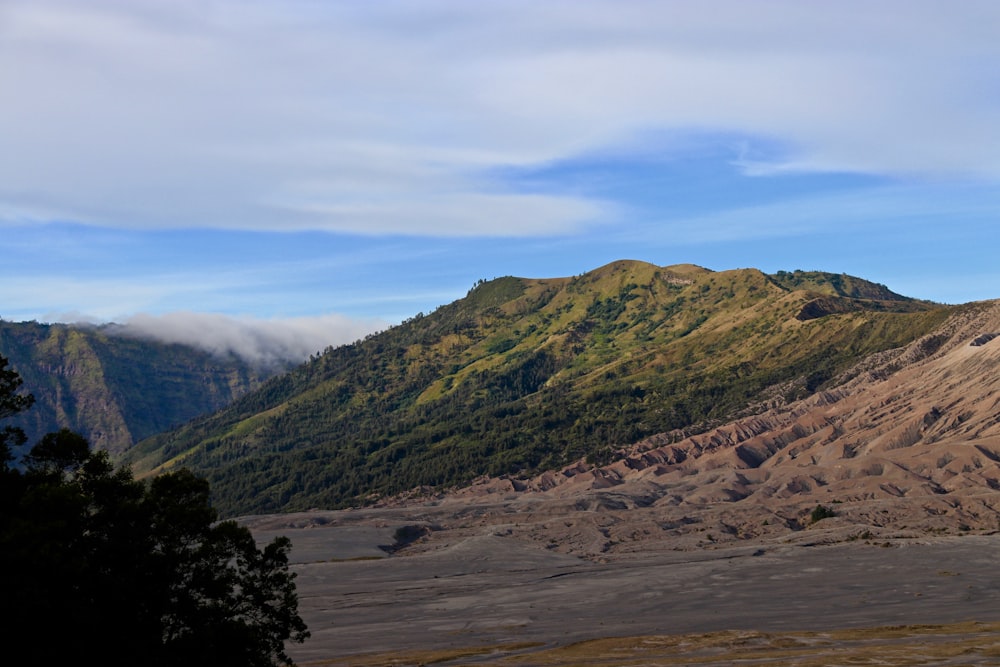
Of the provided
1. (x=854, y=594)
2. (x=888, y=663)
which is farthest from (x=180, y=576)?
(x=854, y=594)

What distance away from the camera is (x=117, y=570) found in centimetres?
5744

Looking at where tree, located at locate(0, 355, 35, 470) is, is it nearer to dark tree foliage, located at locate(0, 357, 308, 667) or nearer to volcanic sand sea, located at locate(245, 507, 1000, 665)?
dark tree foliage, located at locate(0, 357, 308, 667)

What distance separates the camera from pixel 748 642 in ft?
338

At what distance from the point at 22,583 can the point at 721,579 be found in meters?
125

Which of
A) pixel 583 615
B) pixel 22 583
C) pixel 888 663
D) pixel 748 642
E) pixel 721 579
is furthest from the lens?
pixel 721 579

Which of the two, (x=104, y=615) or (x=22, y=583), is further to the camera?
(x=104, y=615)

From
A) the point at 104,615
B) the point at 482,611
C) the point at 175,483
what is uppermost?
the point at 175,483

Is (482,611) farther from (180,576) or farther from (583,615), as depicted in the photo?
(180,576)

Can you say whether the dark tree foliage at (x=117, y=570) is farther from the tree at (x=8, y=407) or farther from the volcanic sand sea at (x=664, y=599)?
the volcanic sand sea at (x=664, y=599)

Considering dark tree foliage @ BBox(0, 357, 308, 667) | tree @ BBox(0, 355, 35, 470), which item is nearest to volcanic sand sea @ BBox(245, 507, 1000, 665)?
dark tree foliage @ BBox(0, 357, 308, 667)

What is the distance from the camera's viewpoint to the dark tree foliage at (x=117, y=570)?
1998 inches

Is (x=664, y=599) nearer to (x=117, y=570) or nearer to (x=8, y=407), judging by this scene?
(x=117, y=570)

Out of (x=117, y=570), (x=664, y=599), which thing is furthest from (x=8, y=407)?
(x=664, y=599)

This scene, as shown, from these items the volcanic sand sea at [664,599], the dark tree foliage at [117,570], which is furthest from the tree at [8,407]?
the volcanic sand sea at [664,599]
